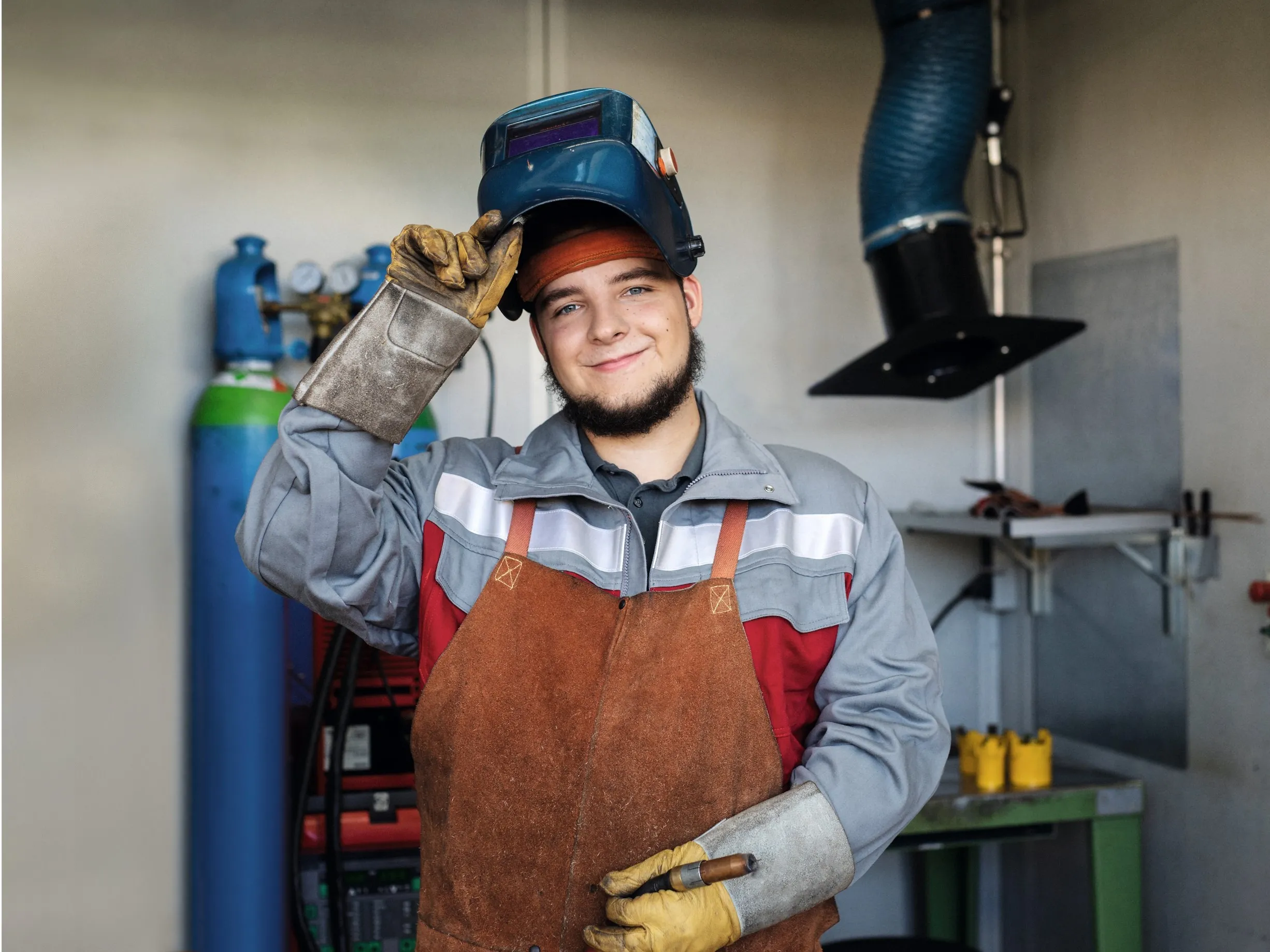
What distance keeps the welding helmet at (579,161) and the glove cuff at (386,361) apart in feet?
0.55

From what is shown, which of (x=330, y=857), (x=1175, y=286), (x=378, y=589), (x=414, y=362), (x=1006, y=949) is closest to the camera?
(x=414, y=362)

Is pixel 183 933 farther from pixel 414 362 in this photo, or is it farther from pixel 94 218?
pixel 414 362

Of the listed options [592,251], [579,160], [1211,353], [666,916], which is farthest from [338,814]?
[1211,353]

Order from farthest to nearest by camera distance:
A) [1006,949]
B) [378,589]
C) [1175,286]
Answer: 1. [1006,949]
2. [1175,286]
3. [378,589]

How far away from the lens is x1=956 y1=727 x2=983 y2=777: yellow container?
244cm

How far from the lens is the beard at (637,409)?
152 cm

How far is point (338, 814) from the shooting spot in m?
2.29

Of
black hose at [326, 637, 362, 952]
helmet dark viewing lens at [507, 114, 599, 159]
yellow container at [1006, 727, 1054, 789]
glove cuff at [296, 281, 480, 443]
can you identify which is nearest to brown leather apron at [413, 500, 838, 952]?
glove cuff at [296, 281, 480, 443]

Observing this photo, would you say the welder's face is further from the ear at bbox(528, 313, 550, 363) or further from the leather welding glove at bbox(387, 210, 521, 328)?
the leather welding glove at bbox(387, 210, 521, 328)

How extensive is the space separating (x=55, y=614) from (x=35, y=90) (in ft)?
3.82

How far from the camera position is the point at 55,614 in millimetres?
2521

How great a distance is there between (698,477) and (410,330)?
411 millimetres

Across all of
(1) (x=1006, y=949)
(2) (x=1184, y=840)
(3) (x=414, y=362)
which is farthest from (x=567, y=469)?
(1) (x=1006, y=949)

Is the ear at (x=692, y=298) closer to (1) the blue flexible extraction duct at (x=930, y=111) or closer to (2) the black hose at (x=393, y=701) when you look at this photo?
(1) the blue flexible extraction duct at (x=930, y=111)
